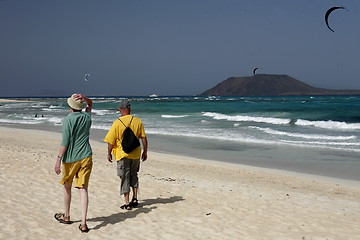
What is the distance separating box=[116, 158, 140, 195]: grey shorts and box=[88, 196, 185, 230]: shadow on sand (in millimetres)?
339

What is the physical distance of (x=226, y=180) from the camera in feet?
30.5

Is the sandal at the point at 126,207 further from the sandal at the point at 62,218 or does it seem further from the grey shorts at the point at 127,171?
the sandal at the point at 62,218

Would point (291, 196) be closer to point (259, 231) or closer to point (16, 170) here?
point (259, 231)

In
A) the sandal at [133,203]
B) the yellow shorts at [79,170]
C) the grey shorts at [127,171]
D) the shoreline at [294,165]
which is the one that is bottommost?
the shoreline at [294,165]

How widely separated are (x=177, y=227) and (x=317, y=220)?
211 cm

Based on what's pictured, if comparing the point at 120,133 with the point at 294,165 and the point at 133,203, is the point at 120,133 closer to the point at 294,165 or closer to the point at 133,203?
the point at 133,203

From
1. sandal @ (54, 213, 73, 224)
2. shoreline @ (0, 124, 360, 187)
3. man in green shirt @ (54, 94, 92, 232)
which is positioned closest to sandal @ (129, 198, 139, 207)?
sandal @ (54, 213, 73, 224)

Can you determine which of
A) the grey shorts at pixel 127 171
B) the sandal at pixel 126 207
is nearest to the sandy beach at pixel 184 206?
the sandal at pixel 126 207


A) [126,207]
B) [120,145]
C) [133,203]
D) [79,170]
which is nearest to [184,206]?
[133,203]

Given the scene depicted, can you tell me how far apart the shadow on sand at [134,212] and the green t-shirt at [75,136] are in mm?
1004

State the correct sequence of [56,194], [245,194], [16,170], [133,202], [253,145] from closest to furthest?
1. [133,202]
2. [56,194]
3. [245,194]
4. [16,170]
5. [253,145]

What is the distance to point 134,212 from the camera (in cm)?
585

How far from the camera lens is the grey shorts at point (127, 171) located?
572 centimetres

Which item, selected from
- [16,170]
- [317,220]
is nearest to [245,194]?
[317,220]
